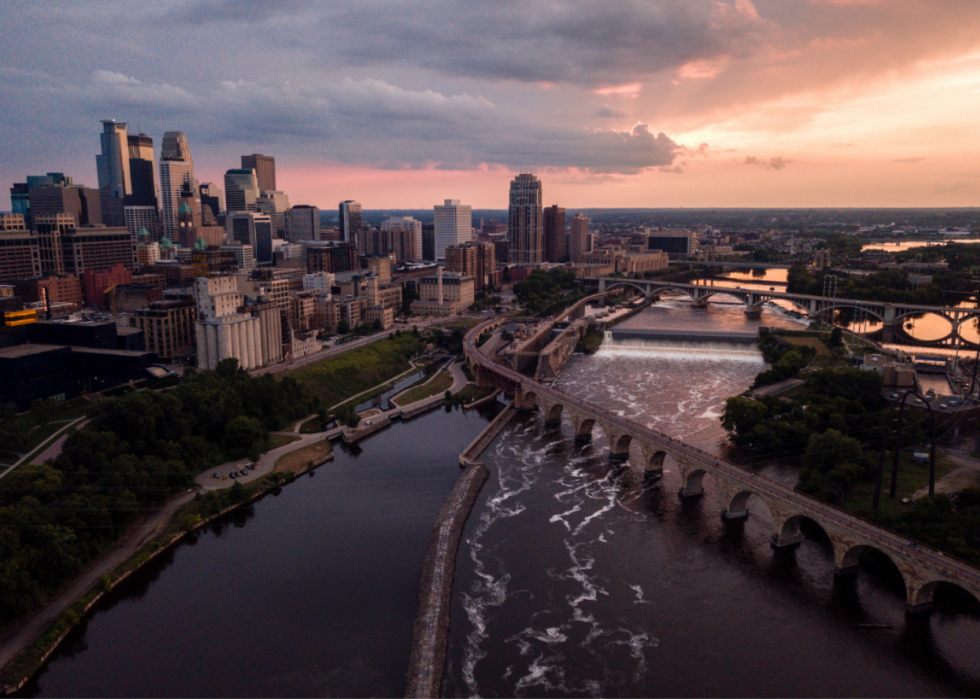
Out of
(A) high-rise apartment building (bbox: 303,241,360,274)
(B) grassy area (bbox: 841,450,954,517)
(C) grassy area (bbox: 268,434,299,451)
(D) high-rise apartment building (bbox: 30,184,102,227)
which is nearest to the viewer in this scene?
(B) grassy area (bbox: 841,450,954,517)

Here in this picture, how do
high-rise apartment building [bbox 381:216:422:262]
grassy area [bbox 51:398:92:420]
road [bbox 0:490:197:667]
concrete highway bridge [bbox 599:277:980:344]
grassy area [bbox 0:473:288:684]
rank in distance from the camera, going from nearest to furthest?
grassy area [bbox 0:473:288:684] < road [bbox 0:490:197:667] < grassy area [bbox 51:398:92:420] < concrete highway bridge [bbox 599:277:980:344] < high-rise apartment building [bbox 381:216:422:262]

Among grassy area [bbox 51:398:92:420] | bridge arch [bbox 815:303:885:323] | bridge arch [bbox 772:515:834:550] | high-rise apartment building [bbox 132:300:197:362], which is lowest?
bridge arch [bbox 772:515:834:550]

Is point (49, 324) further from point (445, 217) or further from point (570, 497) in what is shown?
point (445, 217)

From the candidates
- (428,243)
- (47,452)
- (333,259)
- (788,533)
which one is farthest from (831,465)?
(428,243)

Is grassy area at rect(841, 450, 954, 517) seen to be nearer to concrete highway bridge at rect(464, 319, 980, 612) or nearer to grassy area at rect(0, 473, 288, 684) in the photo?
concrete highway bridge at rect(464, 319, 980, 612)

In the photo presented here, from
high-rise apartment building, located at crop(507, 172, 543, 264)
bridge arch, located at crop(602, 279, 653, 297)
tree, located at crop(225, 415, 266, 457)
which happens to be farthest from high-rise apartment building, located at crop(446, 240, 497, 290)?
tree, located at crop(225, 415, 266, 457)

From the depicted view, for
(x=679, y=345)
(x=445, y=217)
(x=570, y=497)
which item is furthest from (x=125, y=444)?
(x=445, y=217)

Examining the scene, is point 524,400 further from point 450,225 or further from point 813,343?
point 450,225
